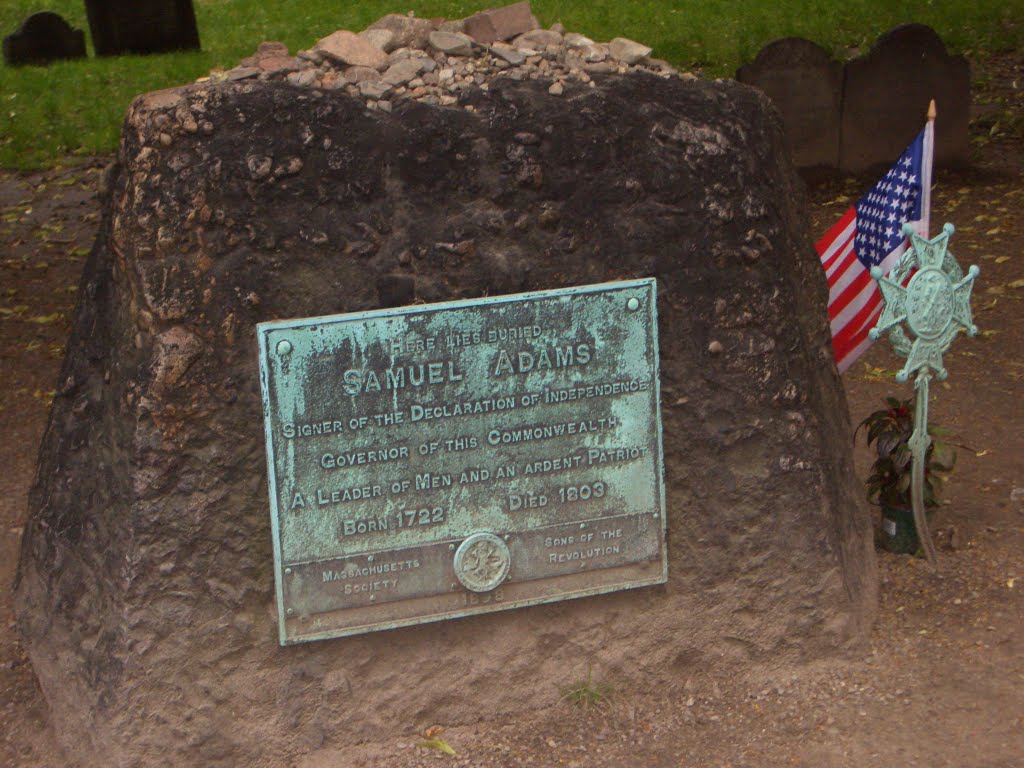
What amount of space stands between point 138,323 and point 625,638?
5.49 feet

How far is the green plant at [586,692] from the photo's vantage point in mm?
3797

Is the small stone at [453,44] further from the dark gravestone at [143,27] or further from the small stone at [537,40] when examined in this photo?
the dark gravestone at [143,27]

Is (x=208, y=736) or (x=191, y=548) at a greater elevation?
(x=191, y=548)

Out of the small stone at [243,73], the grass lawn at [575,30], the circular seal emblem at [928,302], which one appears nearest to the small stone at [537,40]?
the small stone at [243,73]

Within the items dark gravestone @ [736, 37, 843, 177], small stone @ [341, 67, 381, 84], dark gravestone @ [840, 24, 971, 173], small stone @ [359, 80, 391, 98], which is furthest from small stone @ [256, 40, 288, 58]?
dark gravestone @ [840, 24, 971, 173]

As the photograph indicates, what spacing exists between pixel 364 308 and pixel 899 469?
2014 millimetres

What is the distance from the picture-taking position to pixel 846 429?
13.5 ft

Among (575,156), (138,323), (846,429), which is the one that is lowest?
(846,429)

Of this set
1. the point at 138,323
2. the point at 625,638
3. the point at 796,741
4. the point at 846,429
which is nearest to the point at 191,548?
the point at 138,323

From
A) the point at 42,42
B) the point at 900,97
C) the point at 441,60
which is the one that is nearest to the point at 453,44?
the point at 441,60

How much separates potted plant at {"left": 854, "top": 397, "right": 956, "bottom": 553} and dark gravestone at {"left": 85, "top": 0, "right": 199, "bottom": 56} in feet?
34.4

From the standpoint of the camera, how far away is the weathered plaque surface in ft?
11.2

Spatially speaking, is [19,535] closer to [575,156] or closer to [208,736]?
[208,736]

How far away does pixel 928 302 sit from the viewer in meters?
3.97
